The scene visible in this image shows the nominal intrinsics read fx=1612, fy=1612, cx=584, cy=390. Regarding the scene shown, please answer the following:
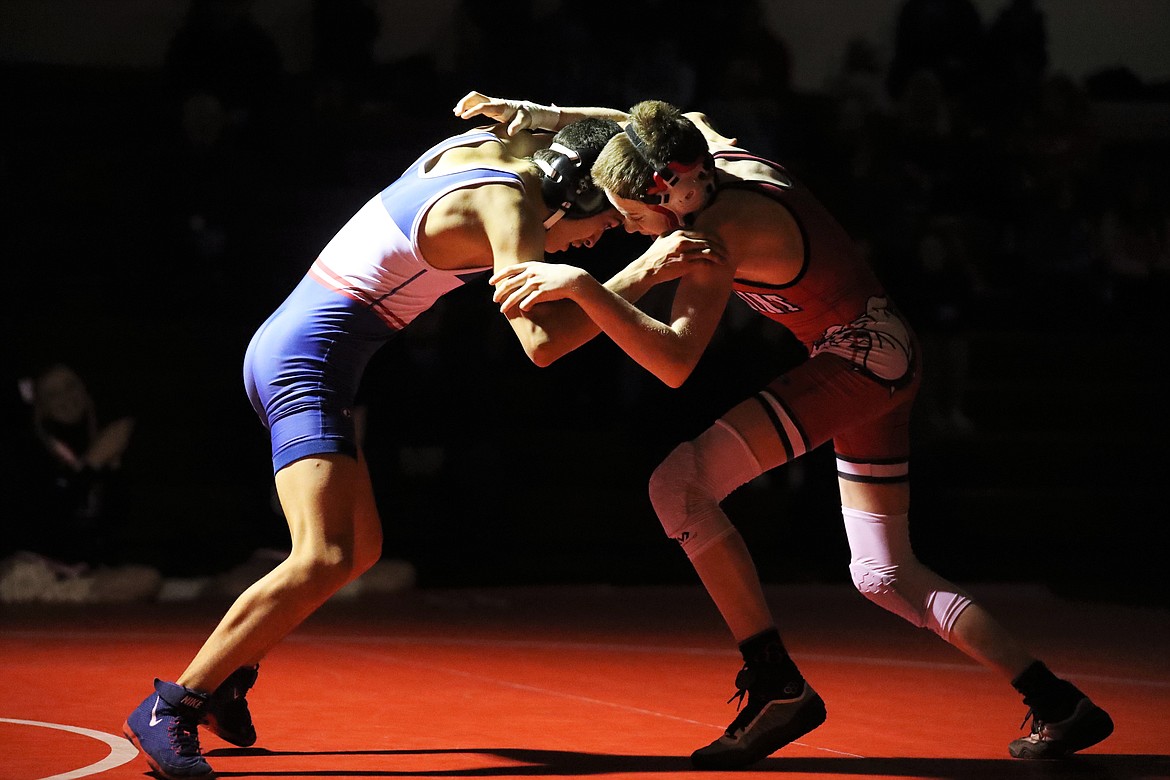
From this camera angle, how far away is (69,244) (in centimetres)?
880

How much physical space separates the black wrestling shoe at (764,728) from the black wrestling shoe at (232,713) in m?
0.99

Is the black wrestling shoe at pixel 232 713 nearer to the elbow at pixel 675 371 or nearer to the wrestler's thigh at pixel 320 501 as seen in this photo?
the wrestler's thigh at pixel 320 501

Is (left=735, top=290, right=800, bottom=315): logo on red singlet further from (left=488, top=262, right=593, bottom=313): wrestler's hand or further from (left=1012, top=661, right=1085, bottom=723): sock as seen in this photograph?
(left=1012, top=661, right=1085, bottom=723): sock

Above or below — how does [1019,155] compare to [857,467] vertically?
above

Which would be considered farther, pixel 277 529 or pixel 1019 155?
pixel 1019 155

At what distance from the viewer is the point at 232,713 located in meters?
3.53

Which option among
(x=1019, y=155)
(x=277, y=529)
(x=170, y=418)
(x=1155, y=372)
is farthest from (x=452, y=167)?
(x=1019, y=155)

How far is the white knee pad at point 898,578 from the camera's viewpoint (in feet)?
11.6

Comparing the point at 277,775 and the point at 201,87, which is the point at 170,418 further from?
the point at 277,775

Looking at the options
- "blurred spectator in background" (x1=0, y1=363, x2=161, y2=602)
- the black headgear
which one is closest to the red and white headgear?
the black headgear

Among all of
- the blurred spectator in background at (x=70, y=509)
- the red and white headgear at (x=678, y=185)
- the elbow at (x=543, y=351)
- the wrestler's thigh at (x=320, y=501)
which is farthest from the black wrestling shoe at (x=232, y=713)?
the blurred spectator in background at (x=70, y=509)

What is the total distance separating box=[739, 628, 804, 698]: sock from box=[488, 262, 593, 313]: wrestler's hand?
869 mm

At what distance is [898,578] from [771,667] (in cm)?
38

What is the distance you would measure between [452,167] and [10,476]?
420 centimetres
